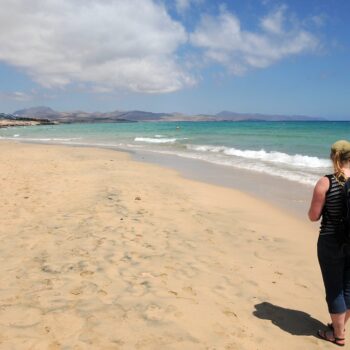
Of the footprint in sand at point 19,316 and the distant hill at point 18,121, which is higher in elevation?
the distant hill at point 18,121

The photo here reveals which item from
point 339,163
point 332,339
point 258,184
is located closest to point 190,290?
point 332,339

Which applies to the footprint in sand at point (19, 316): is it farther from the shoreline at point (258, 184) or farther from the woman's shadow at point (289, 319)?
the shoreline at point (258, 184)

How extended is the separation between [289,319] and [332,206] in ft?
4.67

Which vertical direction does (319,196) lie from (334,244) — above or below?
above

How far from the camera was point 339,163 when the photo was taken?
10.3ft

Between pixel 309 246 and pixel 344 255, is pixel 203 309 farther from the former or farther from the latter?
pixel 309 246

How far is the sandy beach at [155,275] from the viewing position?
134 inches

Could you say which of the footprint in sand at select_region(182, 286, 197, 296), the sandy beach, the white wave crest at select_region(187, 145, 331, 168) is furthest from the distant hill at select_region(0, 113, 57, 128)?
the footprint in sand at select_region(182, 286, 197, 296)

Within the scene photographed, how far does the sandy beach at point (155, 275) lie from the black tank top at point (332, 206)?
1.18m

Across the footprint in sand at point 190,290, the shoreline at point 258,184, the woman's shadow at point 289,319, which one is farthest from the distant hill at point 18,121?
the woman's shadow at point 289,319

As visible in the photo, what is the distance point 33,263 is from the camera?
16.0 ft

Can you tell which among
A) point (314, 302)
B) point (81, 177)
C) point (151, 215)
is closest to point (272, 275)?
point (314, 302)

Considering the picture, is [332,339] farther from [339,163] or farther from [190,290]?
[339,163]

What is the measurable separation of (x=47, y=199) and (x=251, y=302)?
233 inches
